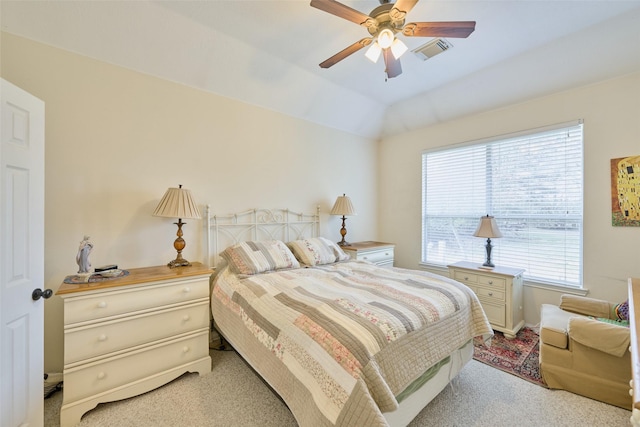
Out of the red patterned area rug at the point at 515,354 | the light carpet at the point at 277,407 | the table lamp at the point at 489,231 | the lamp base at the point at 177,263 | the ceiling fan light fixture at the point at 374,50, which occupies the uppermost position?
the ceiling fan light fixture at the point at 374,50

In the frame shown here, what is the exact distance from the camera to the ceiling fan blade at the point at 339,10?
5.11 feet

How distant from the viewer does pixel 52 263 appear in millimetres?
2045

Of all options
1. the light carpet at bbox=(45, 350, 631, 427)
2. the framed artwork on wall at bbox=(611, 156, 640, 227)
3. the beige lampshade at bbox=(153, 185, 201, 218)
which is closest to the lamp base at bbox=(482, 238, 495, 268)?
the framed artwork on wall at bbox=(611, 156, 640, 227)

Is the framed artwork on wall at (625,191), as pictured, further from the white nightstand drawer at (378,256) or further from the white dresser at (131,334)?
the white dresser at (131,334)

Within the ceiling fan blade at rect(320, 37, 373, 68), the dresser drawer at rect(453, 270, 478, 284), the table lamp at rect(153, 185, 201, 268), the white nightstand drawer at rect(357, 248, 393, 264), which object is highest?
the ceiling fan blade at rect(320, 37, 373, 68)

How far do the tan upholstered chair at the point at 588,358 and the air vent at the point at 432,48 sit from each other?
2.58m

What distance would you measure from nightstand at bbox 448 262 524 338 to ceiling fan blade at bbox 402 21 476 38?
2.44 meters

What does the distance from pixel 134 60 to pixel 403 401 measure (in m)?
3.39

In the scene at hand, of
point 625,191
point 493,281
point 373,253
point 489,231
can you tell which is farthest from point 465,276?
point 625,191

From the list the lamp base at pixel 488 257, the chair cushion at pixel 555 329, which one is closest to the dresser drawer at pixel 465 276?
the lamp base at pixel 488 257

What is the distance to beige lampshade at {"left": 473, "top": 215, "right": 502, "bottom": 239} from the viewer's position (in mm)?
2982

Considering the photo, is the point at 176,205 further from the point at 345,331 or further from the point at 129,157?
the point at 345,331

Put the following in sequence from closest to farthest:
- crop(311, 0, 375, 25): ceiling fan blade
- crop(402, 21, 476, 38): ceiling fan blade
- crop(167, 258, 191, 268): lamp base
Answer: crop(311, 0, 375, 25): ceiling fan blade → crop(402, 21, 476, 38): ceiling fan blade → crop(167, 258, 191, 268): lamp base

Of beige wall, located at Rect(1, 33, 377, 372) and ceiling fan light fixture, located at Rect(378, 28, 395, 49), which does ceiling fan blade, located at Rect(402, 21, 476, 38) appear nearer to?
ceiling fan light fixture, located at Rect(378, 28, 395, 49)
